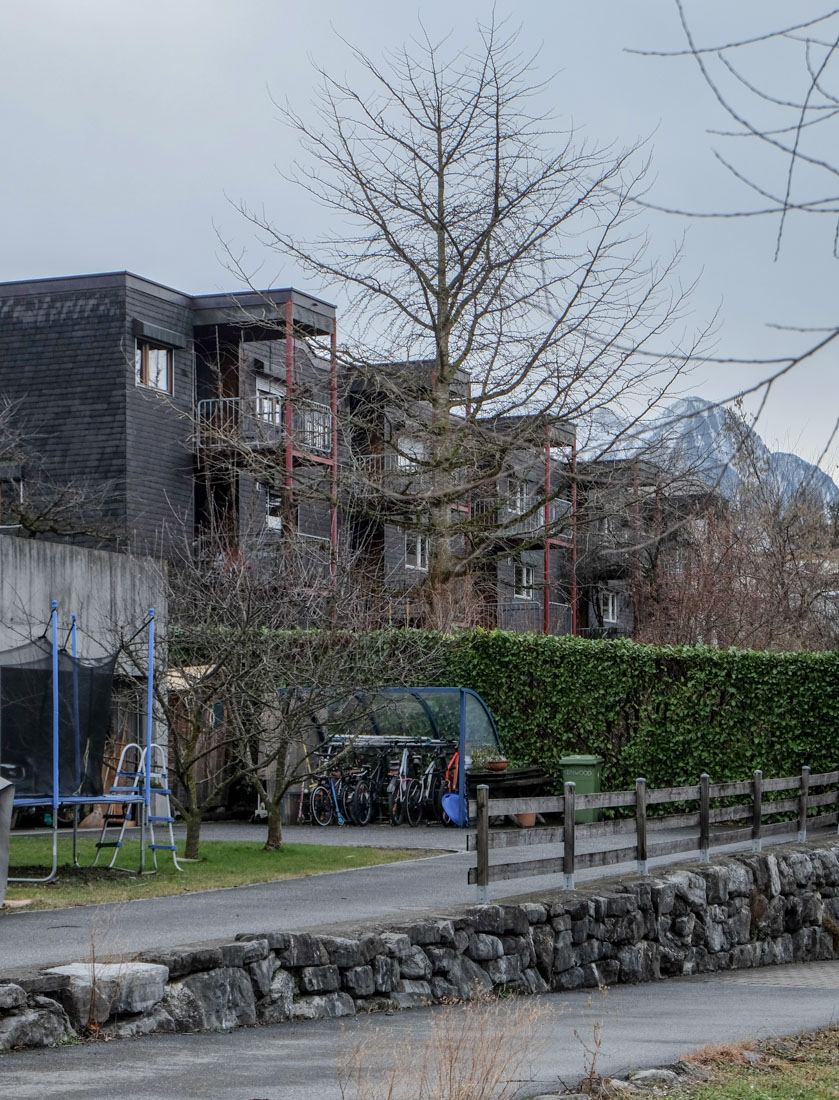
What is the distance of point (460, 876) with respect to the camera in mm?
16281

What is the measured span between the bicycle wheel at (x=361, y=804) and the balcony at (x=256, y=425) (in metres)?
7.01

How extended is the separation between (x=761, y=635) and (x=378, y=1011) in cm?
2573

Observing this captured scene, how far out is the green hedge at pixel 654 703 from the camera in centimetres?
2294

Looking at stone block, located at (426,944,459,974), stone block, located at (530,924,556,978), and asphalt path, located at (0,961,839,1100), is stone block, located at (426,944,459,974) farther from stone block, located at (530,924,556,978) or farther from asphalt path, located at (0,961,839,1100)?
stone block, located at (530,924,556,978)

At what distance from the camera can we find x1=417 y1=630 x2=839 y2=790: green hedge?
75.3 feet

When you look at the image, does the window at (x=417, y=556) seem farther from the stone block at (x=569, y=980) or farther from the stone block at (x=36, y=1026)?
the stone block at (x=36, y=1026)

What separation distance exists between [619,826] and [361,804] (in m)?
9.71

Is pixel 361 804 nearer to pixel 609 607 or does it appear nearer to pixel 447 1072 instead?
pixel 447 1072

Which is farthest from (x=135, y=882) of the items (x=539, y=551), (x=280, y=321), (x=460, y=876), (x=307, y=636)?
(x=539, y=551)

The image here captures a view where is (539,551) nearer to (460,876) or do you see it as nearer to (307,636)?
(307,636)

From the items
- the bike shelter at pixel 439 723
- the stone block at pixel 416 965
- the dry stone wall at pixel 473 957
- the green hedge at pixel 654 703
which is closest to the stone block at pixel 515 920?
the dry stone wall at pixel 473 957

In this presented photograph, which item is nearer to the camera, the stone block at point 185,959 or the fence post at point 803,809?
the stone block at point 185,959

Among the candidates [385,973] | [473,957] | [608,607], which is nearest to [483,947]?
[473,957]

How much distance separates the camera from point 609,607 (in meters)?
52.9
